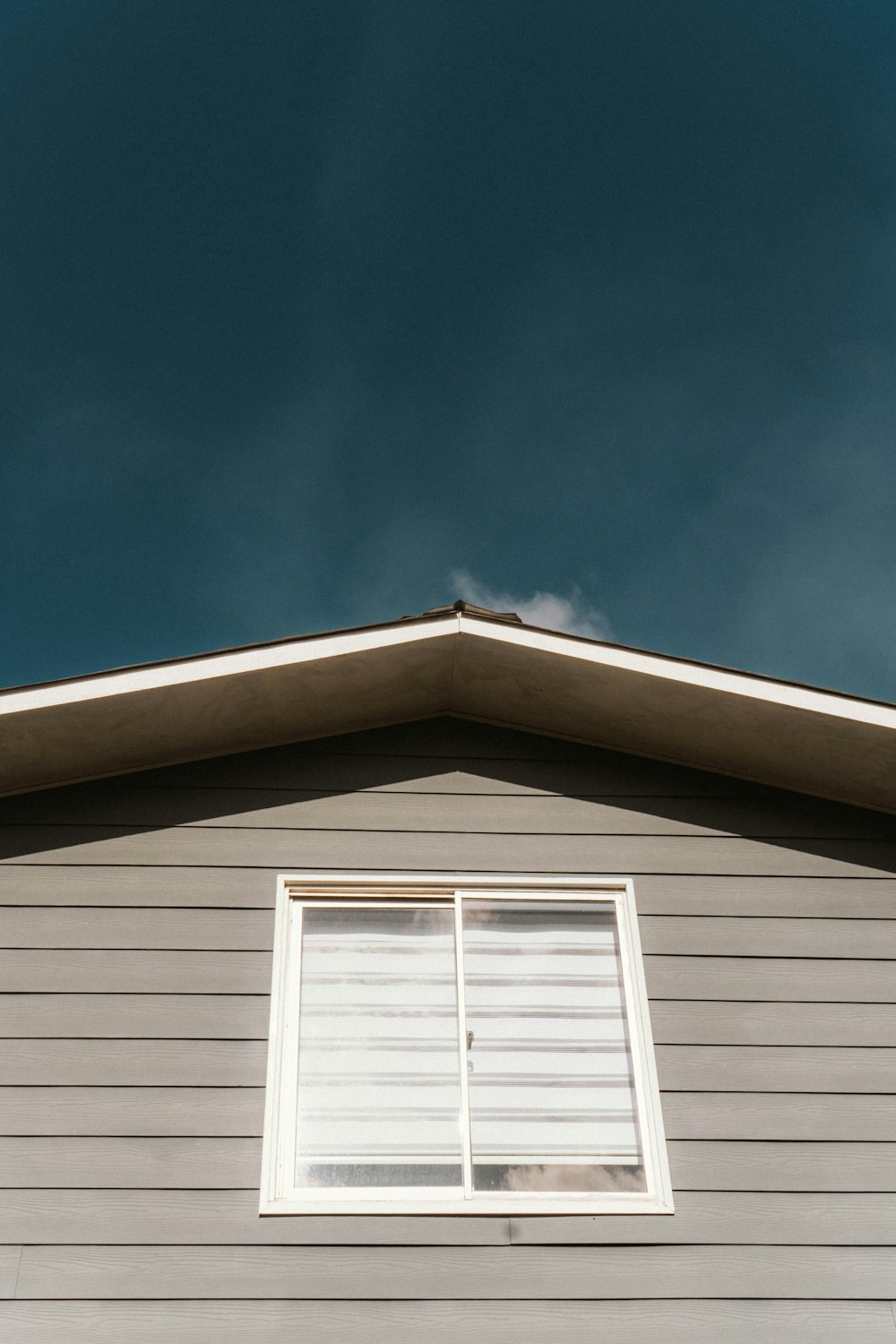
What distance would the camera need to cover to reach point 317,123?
10.1 metres

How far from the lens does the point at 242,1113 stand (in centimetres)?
362

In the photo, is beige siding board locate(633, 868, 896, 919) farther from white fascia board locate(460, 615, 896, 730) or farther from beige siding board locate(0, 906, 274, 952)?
beige siding board locate(0, 906, 274, 952)

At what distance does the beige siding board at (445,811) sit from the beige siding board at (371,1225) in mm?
1478

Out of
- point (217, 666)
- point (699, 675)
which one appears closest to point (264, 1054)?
point (217, 666)

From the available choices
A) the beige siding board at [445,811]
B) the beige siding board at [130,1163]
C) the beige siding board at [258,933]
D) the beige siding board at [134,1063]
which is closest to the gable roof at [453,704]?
the beige siding board at [445,811]

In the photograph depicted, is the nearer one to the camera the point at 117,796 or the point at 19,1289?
the point at 19,1289

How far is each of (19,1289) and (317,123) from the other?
10352 millimetres

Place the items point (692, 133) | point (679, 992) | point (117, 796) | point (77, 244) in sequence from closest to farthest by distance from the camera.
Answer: point (679, 992)
point (117, 796)
point (692, 133)
point (77, 244)

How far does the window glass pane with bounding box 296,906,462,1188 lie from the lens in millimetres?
3596

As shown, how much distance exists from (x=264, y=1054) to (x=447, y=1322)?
1.11m

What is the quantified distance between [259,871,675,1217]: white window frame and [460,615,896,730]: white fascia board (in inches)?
36.8

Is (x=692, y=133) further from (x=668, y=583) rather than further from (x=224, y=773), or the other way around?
(x=224, y=773)

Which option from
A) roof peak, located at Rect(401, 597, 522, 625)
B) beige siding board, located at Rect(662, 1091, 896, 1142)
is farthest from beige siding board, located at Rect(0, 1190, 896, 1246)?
roof peak, located at Rect(401, 597, 522, 625)

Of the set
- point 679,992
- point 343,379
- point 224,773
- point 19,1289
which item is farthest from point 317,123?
point 19,1289
